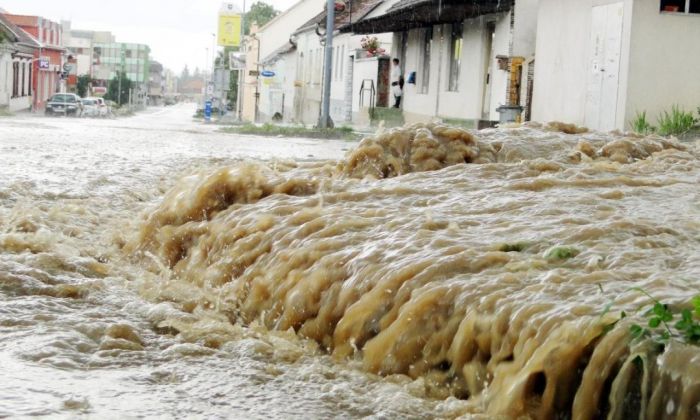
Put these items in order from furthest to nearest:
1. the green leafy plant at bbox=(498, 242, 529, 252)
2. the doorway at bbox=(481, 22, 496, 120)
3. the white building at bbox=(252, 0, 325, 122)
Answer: the white building at bbox=(252, 0, 325, 122)
the doorway at bbox=(481, 22, 496, 120)
the green leafy plant at bbox=(498, 242, 529, 252)

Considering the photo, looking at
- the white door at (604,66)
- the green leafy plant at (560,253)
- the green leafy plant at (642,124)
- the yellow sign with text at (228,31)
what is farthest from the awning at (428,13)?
the yellow sign with text at (228,31)

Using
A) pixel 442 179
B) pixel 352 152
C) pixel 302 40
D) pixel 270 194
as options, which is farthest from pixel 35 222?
pixel 302 40

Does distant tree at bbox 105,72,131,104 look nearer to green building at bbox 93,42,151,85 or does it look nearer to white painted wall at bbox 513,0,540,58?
green building at bbox 93,42,151,85

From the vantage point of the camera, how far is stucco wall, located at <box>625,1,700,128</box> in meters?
16.7

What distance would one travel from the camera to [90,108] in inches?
2341

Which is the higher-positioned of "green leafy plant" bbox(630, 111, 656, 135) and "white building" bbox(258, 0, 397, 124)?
"white building" bbox(258, 0, 397, 124)

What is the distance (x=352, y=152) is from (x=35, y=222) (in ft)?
7.44

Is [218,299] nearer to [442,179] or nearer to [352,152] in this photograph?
[442,179]

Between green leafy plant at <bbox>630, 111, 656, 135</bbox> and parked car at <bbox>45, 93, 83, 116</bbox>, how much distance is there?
132 ft

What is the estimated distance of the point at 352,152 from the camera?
787cm

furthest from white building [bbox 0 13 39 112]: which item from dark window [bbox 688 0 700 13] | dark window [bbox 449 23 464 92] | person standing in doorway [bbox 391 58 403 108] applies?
dark window [bbox 688 0 700 13]

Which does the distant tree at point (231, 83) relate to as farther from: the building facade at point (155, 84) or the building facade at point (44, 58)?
the building facade at point (155, 84)

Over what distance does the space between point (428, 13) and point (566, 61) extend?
639 cm

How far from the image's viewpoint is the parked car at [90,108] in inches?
2275
